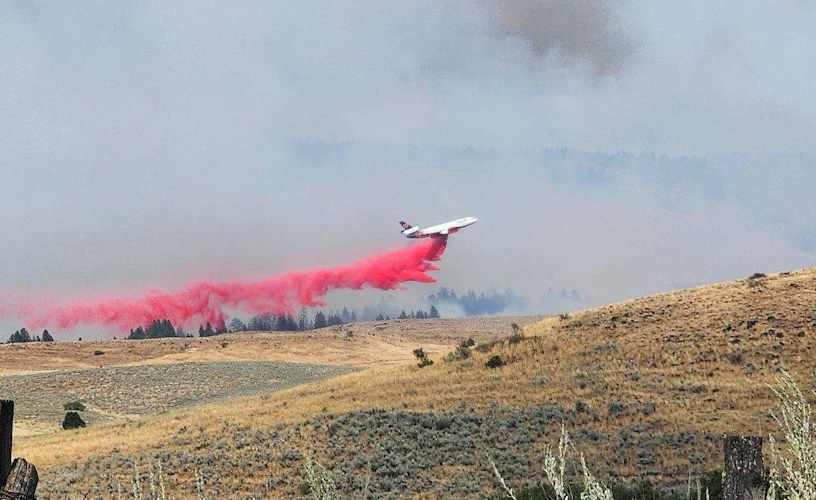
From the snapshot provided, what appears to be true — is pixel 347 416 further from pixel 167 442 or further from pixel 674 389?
pixel 674 389

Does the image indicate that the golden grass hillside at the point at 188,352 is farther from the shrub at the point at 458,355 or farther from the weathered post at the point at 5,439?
the weathered post at the point at 5,439

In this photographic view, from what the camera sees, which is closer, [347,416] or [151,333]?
[347,416]

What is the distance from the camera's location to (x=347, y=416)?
34.7m

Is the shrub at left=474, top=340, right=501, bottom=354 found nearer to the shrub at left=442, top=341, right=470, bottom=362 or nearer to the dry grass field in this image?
the dry grass field

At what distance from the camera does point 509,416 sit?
33062 mm

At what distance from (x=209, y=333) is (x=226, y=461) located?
15405 centimetres

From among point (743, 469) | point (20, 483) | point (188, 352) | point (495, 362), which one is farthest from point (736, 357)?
point (188, 352)

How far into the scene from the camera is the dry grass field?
26250mm

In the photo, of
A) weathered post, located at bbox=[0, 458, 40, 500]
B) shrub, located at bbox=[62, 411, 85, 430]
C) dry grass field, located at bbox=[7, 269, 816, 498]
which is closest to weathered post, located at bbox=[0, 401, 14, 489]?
weathered post, located at bbox=[0, 458, 40, 500]

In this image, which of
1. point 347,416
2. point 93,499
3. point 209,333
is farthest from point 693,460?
point 209,333

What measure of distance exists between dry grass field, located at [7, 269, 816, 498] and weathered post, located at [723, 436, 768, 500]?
500 inches

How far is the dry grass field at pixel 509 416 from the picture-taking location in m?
26.2

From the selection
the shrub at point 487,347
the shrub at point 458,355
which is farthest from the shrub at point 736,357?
the shrub at point 458,355

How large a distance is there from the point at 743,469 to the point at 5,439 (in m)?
6.98
